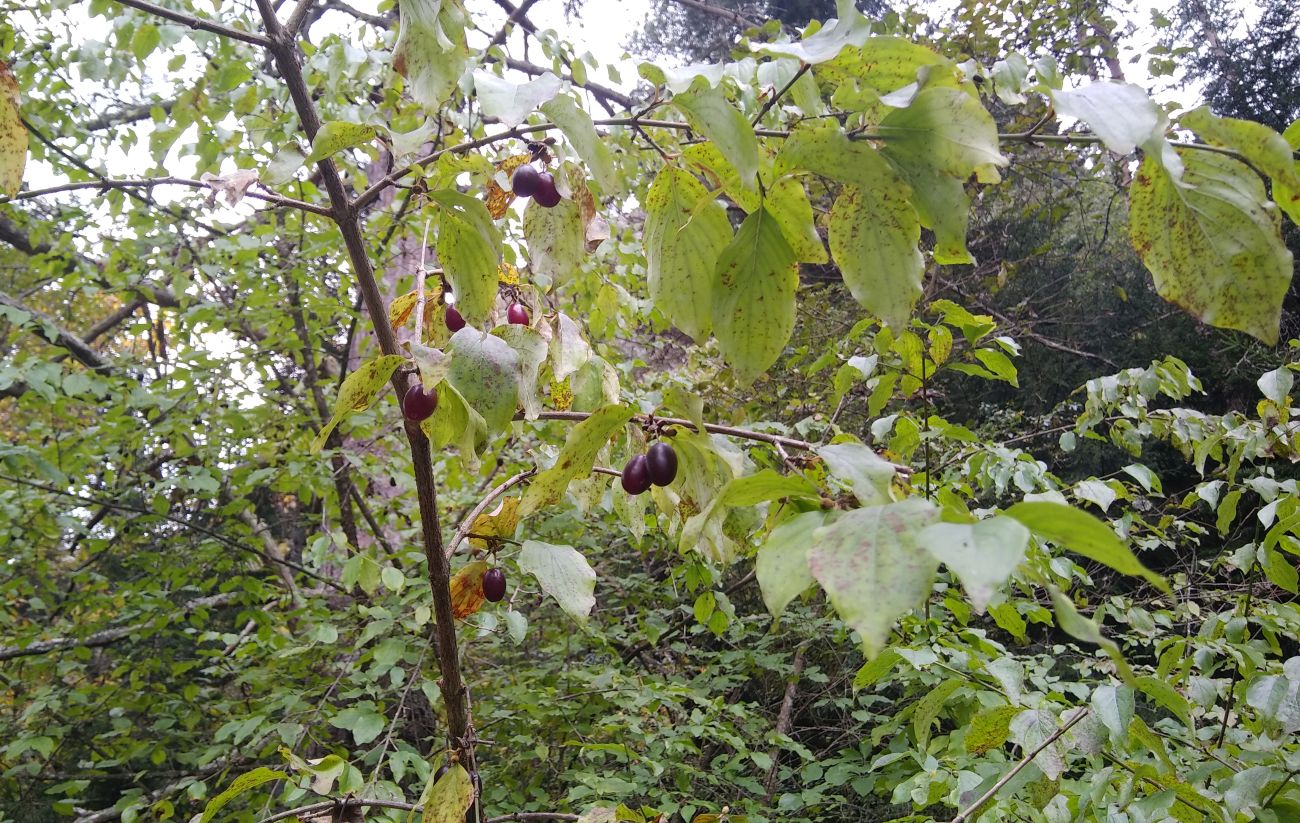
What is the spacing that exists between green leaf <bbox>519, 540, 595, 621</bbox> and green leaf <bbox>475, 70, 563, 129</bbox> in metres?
0.37

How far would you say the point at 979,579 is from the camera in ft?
0.99

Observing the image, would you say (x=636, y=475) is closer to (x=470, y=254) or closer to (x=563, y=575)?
(x=563, y=575)

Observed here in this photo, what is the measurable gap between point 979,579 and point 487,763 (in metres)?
3.10

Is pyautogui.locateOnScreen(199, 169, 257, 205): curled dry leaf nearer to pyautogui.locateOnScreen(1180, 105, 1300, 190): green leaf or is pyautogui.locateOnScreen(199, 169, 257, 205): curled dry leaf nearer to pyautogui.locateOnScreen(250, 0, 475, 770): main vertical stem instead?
pyautogui.locateOnScreen(250, 0, 475, 770): main vertical stem

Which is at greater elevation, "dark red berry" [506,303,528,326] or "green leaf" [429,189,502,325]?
"green leaf" [429,189,502,325]

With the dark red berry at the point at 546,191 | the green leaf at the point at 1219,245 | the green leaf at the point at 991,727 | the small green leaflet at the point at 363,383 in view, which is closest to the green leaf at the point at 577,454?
the small green leaflet at the point at 363,383

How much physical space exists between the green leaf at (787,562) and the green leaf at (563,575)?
1.08ft

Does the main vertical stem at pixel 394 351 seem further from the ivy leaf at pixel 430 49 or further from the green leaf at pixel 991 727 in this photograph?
the green leaf at pixel 991 727

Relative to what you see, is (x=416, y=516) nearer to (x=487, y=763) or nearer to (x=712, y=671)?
(x=487, y=763)

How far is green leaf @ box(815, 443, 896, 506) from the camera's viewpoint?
449mm

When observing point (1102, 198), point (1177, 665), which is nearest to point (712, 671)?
point (1177, 665)

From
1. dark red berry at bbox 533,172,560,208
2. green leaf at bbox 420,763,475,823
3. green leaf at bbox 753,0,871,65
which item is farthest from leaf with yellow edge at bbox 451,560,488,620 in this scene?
green leaf at bbox 753,0,871,65

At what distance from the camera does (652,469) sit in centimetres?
72

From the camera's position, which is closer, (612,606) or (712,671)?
(712,671)
